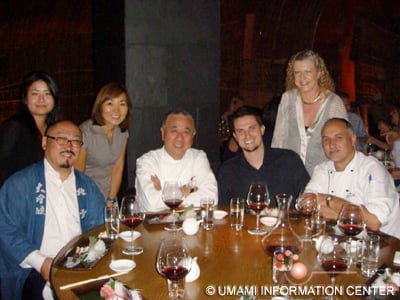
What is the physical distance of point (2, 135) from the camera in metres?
2.88

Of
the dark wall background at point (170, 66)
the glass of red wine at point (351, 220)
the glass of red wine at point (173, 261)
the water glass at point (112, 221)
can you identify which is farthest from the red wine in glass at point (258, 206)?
the dark wall background at point (170, 66)

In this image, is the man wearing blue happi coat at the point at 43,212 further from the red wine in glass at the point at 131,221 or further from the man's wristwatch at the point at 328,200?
the man's wristwatch at the point at 328,200

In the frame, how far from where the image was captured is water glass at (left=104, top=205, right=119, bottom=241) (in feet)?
6.93

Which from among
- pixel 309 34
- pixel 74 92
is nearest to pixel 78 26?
pixel 74 92

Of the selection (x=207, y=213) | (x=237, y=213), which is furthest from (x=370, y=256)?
(x=207, y=213)

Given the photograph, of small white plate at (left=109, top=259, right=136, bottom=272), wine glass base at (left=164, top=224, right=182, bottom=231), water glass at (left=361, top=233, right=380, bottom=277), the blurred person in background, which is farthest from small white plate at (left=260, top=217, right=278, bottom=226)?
→ the blurred person in background

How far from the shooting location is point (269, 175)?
3.04 m

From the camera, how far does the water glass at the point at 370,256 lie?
1.68 metres

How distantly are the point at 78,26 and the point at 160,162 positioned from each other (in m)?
2.92

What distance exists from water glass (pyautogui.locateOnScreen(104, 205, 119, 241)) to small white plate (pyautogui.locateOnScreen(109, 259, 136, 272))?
1.00 ft

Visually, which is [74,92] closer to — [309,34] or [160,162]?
[160,162]

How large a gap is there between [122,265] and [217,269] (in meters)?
0.39

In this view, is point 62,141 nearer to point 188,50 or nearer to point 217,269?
point 217,269

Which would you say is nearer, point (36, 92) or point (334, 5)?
point (36, 92)
